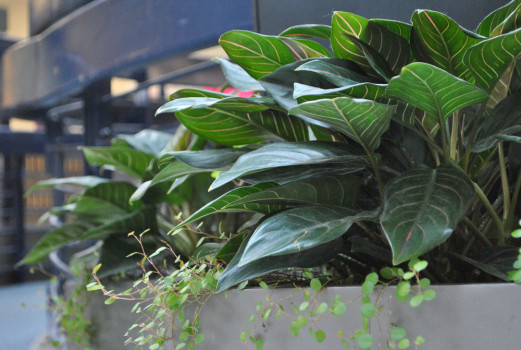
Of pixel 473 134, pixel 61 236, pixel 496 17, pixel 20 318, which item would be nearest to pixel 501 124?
pixel 473 134

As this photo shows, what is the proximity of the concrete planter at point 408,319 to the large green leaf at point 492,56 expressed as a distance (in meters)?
0.27

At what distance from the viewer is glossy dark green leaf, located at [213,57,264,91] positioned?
96 centimetres

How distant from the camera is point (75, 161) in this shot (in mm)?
6836

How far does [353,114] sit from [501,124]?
0.24 metres

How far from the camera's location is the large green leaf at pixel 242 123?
0.86 meters

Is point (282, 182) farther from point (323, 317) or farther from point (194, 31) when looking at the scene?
point (194, 31)

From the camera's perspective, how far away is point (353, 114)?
0.62 metres

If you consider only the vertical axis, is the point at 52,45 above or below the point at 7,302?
above

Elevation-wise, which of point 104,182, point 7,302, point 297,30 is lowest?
point 7,302

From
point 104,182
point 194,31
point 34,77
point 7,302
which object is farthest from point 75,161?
point 104,182

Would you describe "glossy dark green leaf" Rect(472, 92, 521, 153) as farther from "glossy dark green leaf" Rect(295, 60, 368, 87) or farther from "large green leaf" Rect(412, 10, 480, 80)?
"glossy dark green leaf" Rect(295, 60, 368, 87)

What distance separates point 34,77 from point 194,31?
4.65 feet

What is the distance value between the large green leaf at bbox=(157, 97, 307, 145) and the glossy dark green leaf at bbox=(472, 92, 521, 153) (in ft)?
1.03

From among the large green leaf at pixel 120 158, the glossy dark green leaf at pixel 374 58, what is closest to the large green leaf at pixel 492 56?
the glossy dark green leaf at pixel 374 58
